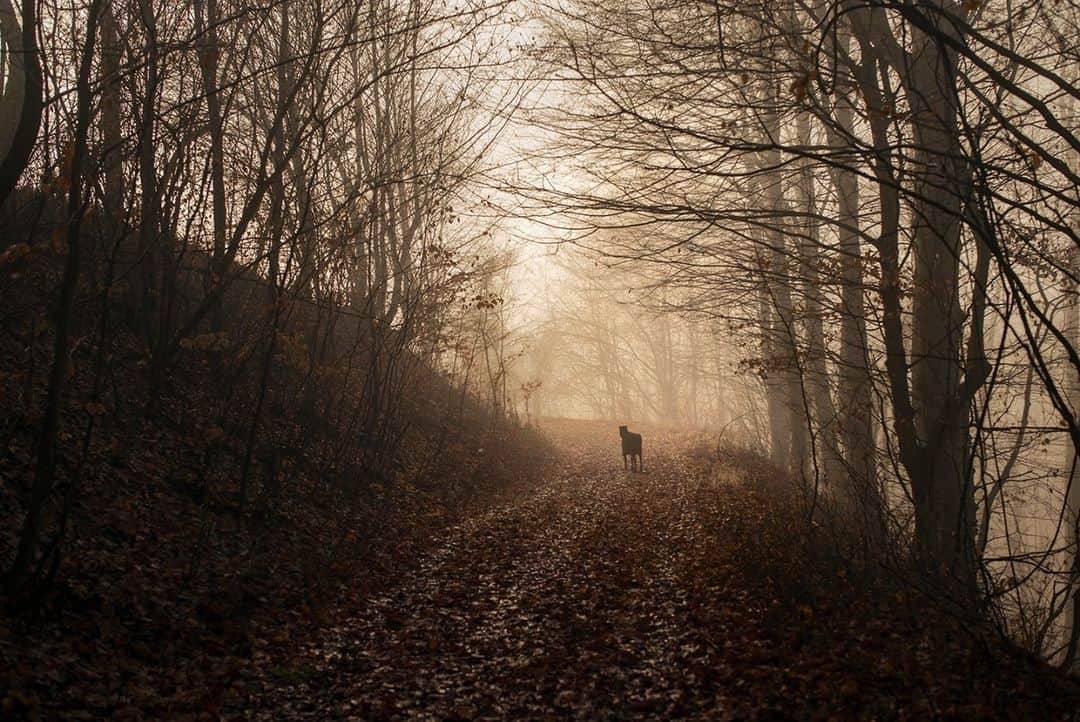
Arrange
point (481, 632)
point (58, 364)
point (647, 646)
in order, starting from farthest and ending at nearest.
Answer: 1. point (481, 632)
2. point (647, 646)
3. point (58, 364)

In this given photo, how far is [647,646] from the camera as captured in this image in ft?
19.7

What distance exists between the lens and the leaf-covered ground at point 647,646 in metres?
4.84

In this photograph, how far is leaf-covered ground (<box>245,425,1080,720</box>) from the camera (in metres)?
4.84

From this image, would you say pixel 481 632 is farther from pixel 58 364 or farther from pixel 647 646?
pixel 58 364

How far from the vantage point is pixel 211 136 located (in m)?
9.74

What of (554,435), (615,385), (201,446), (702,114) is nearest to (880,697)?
(702,114)

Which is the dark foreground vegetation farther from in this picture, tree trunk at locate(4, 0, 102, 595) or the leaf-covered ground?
tree trunk at locate(4, 0, 102, 595)

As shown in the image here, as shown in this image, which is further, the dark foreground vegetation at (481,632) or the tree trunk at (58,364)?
the tree trunk at (58,364)

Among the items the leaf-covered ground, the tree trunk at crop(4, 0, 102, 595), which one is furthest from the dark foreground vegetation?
the tree trunk at crop(4, 0, 102, 595)

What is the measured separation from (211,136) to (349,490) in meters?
4.95

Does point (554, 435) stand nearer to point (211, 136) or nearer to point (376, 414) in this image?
point (376, 414)

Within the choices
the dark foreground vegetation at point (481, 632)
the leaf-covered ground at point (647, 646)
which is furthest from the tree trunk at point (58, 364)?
the leaf-covered ground at point (647, 646)

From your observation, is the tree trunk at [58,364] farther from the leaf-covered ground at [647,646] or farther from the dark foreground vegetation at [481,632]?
the leaf-covered ground at [647,646]

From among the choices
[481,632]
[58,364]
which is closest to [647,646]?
[481,632]
